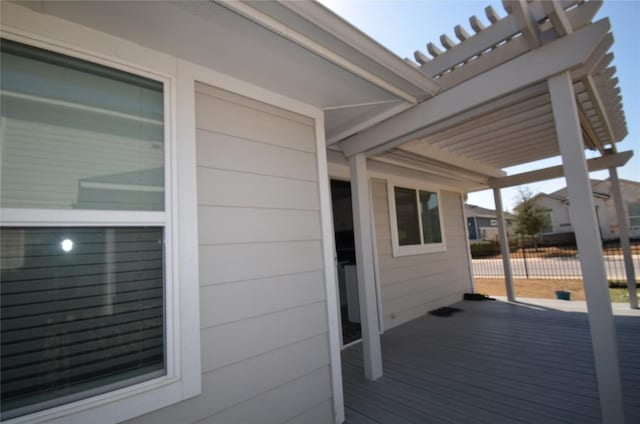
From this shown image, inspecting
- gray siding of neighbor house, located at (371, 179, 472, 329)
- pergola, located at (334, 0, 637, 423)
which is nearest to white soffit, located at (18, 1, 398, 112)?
pergola, located at (334, 0, 637, 423)

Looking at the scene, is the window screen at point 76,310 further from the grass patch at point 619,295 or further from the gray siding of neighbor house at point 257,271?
the grass patch at point 619,295

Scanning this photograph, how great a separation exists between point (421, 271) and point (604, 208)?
63.8 feet

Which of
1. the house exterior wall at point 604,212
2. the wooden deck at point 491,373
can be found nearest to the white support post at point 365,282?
the wooden deck at point 491,373

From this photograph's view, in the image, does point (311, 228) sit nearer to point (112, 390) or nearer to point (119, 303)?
point (119, 303)

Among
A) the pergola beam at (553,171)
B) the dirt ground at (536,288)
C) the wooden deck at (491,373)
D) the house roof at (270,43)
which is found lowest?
the dirt ground at (536,288)

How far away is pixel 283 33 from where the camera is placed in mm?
1258

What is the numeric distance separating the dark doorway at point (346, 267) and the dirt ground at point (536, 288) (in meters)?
3.80

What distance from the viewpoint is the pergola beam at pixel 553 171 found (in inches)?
156

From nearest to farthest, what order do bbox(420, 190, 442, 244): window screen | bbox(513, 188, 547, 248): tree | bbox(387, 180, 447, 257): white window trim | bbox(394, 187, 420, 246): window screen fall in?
bbox(387, 180, 447, 257): white window trim < bbox(394, 187, 420, 246): window screen < bbox(420, 190, 442, 244): window screen < bbox(513, 188, 547, 248): tree

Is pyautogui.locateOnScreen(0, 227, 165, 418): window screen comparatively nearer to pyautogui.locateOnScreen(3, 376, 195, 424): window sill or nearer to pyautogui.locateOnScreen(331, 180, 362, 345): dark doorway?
pyautogui.locateOnScreen(3, 376, 195, 424): window sill

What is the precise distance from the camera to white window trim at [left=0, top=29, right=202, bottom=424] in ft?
3.41

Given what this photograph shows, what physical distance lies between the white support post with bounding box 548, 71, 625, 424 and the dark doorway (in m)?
2.34

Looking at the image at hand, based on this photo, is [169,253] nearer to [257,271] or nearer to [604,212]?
[257,271]

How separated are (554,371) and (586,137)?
9.26 feet
